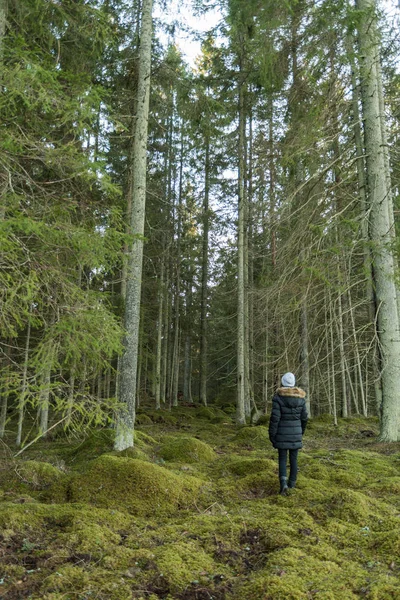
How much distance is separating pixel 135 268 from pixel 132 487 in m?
4.29

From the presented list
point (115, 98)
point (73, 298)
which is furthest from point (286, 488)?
point (115, 98)

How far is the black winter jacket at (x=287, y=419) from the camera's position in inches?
208

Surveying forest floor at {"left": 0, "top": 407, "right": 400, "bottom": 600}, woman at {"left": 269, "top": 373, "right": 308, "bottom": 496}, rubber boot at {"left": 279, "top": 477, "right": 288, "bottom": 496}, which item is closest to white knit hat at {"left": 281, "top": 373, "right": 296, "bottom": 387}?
woman at {"left": 269, "top": 373, "right": 308, "bottom": 496}

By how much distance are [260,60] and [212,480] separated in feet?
29.2

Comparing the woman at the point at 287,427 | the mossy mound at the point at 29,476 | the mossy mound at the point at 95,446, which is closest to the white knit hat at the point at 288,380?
the woman at the point at 287,427

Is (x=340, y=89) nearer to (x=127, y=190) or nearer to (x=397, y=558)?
(x=127, y=190)

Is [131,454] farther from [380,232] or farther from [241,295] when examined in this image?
[241,295]

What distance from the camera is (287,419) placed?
537cm

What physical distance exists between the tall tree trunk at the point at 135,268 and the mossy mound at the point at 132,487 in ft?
6.22

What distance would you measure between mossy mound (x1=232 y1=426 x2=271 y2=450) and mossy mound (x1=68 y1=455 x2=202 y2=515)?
14.2ft

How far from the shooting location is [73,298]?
5.55 meters

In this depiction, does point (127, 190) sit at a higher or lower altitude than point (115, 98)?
lower

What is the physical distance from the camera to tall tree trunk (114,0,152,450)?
25.6 feet

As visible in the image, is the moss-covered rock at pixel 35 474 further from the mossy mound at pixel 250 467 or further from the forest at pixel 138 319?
the mossy mound at pixel 250 467
